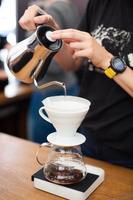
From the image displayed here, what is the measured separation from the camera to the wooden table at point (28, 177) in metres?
0.98

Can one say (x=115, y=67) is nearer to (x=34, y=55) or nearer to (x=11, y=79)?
(x=34, y=55)

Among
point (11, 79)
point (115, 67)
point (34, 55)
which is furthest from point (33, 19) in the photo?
point (11, 79)

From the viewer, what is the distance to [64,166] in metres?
1.00

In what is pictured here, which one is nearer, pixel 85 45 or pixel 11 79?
pixel 85 45

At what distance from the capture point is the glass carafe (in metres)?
0.99

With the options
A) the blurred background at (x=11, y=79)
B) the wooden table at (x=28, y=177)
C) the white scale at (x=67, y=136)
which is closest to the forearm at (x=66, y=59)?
the wooden table at (x=28, y=177)

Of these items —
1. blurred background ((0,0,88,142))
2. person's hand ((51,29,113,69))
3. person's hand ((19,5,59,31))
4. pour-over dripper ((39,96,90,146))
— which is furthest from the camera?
blurred background ((0,0,88,142))

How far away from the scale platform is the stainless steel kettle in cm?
26

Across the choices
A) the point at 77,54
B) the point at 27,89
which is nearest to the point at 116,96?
the point at 77,54

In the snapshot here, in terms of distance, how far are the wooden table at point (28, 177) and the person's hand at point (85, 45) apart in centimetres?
33

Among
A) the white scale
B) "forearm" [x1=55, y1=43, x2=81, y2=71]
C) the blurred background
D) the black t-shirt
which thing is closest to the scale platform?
the white scale

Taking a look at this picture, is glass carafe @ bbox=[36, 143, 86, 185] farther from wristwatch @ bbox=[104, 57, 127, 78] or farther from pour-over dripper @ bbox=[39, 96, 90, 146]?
wristwatch @ bbox=[104, 57, 127, 78]

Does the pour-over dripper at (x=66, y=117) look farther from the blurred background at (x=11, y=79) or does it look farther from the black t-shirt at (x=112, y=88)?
the blurred background at (x=11, y=79)

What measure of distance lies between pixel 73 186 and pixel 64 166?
0.06 metres
